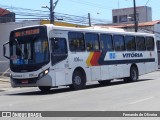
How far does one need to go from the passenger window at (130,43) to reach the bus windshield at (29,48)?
8.18m

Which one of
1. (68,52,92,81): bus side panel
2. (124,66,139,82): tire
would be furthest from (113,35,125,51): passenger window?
(68,52,92,81): bus side panel

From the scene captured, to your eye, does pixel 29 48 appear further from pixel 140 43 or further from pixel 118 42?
pixel 140 43

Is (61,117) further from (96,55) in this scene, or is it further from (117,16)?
(117,16)

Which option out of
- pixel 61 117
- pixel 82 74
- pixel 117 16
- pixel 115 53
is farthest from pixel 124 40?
pixel 117 16

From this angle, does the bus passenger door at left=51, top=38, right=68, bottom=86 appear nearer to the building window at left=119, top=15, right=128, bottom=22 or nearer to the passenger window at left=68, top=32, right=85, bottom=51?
the passenger window at left=68, top=32, right=85, bottom=51

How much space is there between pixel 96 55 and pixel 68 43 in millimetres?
2826

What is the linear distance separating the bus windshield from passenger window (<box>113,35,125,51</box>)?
21.6 ft

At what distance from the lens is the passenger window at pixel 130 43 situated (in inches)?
1072

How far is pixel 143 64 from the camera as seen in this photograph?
1152 inches

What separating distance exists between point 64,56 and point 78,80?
5.84ft

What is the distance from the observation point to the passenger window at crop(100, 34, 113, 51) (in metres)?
24.5

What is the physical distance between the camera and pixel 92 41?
23.7 meters

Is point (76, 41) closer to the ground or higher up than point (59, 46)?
higher up

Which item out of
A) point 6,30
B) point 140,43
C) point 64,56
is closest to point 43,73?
point 64,56
